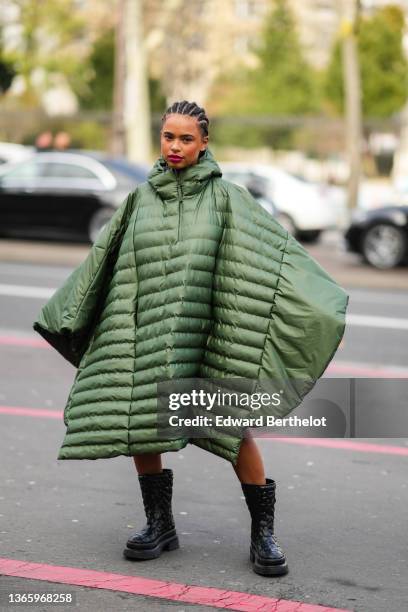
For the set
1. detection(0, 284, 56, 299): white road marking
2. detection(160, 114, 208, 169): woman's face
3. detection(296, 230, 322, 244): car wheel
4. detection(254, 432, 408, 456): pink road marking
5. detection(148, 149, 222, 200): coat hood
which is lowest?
detection(296, 230, 322, 244): car wheel

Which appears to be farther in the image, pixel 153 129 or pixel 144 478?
pixel 153 129

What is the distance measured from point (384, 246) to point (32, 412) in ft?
35.0

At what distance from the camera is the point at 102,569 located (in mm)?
4590

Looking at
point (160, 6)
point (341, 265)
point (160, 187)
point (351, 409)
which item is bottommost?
point (341, 265)

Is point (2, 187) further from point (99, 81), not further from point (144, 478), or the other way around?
point (99, 81)

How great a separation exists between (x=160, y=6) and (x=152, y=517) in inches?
1755

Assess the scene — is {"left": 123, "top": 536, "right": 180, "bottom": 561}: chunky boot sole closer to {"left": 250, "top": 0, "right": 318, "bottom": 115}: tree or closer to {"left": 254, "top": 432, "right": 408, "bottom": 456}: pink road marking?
{"left": 254, "top": 432, "right": 408, "bottom": 456}: pink road marking

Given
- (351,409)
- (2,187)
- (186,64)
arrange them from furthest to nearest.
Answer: (186,64) < (2,187) < (351,409)

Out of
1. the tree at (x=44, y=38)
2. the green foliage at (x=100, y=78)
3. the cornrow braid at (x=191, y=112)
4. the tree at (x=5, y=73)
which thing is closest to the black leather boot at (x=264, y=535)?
the cornrow braid at (x=191, y=112)

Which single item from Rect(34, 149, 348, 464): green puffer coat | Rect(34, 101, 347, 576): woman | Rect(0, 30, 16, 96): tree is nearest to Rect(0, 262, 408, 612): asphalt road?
Rect(34, 101, 347, 576): woman

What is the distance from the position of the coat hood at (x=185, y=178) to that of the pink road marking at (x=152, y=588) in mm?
1339

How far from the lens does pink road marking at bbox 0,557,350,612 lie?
167 inches

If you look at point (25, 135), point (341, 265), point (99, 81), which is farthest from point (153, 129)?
point (341, 265)

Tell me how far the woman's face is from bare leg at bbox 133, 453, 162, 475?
1.05 m
